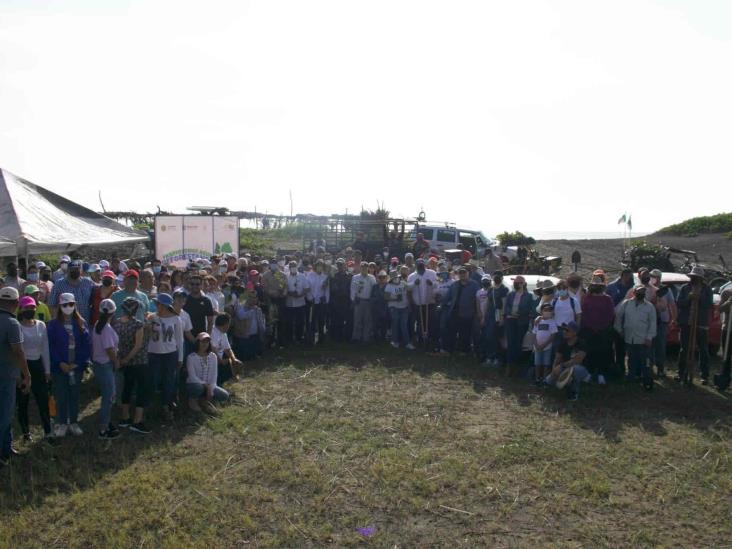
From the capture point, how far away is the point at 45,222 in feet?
41.6

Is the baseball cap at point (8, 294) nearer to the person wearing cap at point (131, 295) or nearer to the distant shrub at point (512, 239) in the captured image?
the person wearing cap at point (131, 295)

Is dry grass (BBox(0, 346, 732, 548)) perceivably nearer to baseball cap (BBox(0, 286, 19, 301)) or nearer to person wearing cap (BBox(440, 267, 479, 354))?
baseball cap (BBox(0, 286, 19, 301))

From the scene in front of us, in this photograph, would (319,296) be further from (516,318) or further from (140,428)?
(140,428)

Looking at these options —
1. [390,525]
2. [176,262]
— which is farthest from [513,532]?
[176,262]

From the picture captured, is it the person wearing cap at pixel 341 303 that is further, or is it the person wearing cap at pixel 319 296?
the person wearing cap at pixel 341 303

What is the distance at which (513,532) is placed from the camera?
507cm

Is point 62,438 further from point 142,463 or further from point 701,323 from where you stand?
point 701,323

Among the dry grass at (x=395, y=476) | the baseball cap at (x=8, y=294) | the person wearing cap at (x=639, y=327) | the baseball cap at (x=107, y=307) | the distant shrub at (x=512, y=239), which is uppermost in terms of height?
the distant shrub at (x=512, y=239)

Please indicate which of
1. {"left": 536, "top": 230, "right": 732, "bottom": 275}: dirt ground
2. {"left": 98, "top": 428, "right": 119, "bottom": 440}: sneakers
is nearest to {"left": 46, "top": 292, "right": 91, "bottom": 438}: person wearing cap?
{"left": 98, "top": 428, "right": 119, "bottom": 440}: sneakers

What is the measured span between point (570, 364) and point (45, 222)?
10.8m

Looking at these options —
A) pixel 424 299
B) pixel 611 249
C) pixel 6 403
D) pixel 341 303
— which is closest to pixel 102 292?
pixel 6 403

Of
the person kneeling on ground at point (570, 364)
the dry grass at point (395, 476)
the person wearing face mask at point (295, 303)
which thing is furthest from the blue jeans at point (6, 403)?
the person kneeling on ground at point (570, 364)

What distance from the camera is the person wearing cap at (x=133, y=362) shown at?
23.1 feet

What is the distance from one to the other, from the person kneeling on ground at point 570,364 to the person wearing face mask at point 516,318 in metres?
1.04
